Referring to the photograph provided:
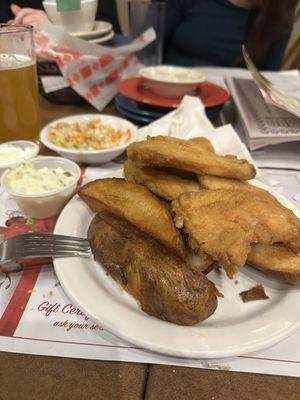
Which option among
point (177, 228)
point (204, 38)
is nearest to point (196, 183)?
point (177, 228)

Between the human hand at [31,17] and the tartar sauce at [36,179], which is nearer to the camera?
the tartar sauce at [36,179]

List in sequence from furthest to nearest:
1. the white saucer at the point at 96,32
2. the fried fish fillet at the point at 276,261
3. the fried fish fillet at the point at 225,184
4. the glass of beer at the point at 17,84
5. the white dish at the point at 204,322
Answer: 1. the white saucer at the point at 96,32
2. the glass of beer at the point at 17,84
3. the fried fish fillet at the point at 225,184
4. the fried fish fillet at the point at 276,261
5. the white dish at the point at 204,322

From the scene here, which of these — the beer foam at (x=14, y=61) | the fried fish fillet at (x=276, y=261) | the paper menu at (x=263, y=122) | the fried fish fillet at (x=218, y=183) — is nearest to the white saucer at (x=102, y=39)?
the beer foam at (x=14, y=61)

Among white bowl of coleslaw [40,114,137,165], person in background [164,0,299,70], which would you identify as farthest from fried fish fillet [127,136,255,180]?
person in background [164,0,299,70]

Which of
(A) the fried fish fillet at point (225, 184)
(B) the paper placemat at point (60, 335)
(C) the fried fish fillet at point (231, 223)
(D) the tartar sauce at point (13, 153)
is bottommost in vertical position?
(B) the paper placemat at point (60, 335)

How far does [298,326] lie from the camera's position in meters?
0.67

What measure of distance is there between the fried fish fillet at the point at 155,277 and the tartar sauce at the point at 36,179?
306 millimetres

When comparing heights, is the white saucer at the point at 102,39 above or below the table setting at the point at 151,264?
above

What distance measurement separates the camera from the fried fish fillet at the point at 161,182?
922mm

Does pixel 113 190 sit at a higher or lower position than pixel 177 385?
higher

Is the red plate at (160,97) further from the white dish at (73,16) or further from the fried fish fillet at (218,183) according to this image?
the fried fish fillet at (218,183)

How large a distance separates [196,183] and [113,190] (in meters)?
0.23

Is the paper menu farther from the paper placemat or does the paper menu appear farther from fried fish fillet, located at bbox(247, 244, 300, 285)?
the paper placemat

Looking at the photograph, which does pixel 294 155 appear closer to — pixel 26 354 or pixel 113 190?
pixel 113 190
